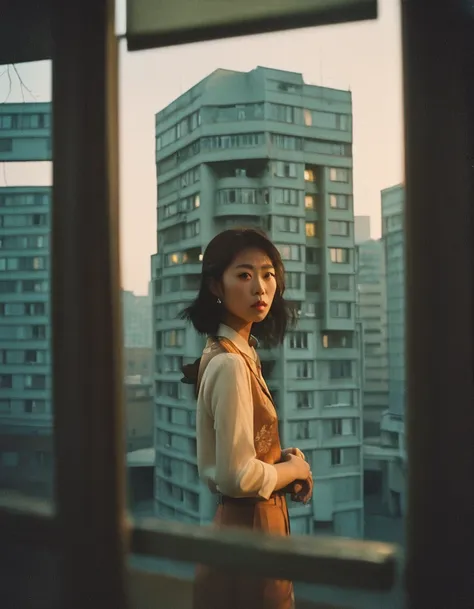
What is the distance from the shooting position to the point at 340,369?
4.12ft

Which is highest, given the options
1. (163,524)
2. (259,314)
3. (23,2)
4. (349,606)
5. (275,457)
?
(23,2)

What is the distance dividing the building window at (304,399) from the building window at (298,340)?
0.11 metres

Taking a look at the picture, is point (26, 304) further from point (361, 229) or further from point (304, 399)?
point (361, 229)

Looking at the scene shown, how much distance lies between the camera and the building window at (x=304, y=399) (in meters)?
1.29

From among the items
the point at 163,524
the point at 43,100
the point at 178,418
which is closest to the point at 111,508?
the point at 163,524

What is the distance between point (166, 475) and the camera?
55.2 inches

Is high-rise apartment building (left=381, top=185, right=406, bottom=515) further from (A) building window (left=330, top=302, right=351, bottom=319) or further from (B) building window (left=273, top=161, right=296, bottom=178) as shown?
(B) building window (left=273, top=161, right=296, bottom=178)

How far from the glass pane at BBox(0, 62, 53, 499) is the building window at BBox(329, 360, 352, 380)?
2.44 feet

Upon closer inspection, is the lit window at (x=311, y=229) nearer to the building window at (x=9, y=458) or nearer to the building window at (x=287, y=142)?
the building window at (x=287, y=142)

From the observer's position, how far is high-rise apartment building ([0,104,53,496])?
1.49 meters

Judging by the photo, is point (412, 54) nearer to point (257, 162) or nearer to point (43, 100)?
point (257, 162)

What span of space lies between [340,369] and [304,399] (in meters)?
0.11

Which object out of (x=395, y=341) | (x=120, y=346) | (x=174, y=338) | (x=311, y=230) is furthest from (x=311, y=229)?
(x=120, y=346)

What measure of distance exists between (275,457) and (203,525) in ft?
1.11
